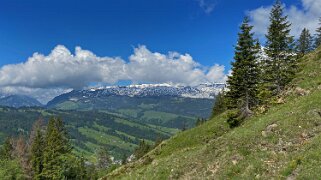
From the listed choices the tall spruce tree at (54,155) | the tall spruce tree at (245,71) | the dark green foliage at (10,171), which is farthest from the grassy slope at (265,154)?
the tall spruce tree at (54,155)

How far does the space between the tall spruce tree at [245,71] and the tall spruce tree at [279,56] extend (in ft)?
10.0

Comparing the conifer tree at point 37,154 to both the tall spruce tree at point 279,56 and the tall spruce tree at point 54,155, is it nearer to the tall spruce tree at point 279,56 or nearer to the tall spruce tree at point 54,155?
the tall spruce tree at point 54,155

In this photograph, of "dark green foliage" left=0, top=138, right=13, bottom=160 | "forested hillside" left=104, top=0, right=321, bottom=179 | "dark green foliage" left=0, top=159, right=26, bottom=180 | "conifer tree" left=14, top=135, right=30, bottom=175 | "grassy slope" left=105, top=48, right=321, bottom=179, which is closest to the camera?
"grassy slope" left=105, top=48, right=321, bottom=179

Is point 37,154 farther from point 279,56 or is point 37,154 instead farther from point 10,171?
point 279,56

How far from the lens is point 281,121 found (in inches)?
1345

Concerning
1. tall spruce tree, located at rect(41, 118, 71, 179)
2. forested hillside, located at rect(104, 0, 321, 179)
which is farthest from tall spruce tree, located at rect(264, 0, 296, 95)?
tall spruce tree, located at rect(41, 118, 71, 179)

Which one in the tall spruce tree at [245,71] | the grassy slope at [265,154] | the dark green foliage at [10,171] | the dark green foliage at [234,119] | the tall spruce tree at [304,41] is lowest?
the dark green foliage at [10,171]

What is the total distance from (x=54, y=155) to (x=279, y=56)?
202ft

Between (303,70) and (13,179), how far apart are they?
Answer: 67.9 metres

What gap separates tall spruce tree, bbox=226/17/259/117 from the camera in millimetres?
53062

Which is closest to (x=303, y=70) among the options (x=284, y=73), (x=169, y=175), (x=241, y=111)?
(x=284, y=73)

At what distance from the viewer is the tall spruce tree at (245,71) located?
53062 mm

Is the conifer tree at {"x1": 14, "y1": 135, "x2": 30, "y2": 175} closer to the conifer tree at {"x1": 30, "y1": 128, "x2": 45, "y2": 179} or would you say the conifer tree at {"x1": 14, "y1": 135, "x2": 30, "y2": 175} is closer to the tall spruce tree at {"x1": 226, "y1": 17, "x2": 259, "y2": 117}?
the conifer tree at {"x1": 30, "y1": 128, "x2": 45, "y2": 179}

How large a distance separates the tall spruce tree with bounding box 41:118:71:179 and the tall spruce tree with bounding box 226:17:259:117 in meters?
53.3
